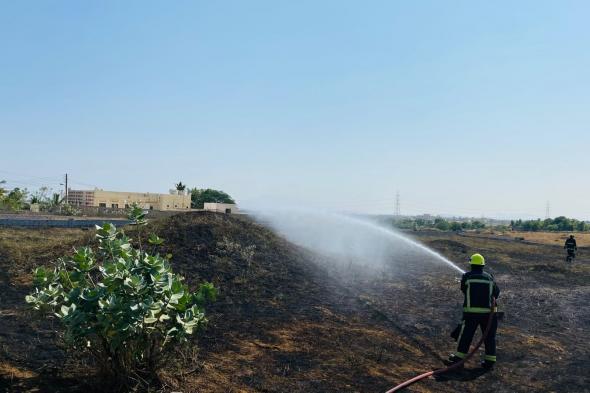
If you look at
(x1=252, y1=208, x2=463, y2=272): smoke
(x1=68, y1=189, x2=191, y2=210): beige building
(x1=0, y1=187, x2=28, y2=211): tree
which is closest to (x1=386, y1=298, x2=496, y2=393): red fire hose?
(x1=252, y1=208, x2=463, y2=272): smoke

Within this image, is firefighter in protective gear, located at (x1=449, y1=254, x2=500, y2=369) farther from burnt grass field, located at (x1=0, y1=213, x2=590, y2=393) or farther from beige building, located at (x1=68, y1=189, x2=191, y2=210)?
beige building, located at (x1=68, y1=189, x2=191, y2=210)

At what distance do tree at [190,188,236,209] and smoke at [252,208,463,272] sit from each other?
6677cm

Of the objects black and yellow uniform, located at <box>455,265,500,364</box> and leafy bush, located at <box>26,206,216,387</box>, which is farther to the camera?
black and yellow uniform, located at <box>455,265,500,364</box>

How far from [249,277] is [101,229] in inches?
313

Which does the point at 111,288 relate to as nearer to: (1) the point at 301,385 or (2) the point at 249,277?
(1) the point at 301,385

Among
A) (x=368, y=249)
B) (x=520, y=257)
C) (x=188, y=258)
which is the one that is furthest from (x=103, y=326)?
(x=520, y=257)

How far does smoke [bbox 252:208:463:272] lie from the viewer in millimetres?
22344

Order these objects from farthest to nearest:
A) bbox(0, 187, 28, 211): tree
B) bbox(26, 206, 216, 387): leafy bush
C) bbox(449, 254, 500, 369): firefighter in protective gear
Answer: bbox(0, 187, 28, 211): tree < bbox(449, 254, 500, 369): firefighter in protective gear < bbox(26, 206, 216, 387): leafy bush

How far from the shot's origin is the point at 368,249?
2406cm

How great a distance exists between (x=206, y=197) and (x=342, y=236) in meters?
70.9

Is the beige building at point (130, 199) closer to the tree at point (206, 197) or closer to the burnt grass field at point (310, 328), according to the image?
the tree at point (206, 197)

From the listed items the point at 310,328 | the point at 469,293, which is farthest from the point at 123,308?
the point at 469,293

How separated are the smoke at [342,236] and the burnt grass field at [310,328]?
4.07m

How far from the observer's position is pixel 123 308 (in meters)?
4.66
